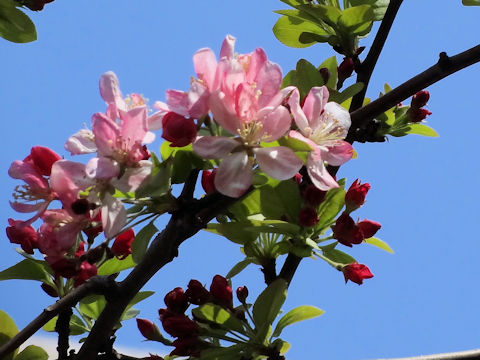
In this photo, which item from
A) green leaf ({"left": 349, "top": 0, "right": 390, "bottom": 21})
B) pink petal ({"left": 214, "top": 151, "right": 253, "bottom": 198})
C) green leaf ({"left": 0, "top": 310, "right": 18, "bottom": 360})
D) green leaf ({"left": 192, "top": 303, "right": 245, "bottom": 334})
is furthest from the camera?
green leaf ({"left": 349, "top": 0, "right": 390, "bottom": 21})

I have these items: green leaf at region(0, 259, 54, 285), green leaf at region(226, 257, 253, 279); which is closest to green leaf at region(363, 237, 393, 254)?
green leaf at region(226, 257, 253, 279)

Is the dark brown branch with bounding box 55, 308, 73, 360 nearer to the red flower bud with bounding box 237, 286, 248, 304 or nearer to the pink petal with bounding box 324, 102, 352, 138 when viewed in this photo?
the red flower bud with bounding box 237, 286, 248, 304

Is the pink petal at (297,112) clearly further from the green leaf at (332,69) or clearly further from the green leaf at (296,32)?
the green leaf at (296,32)

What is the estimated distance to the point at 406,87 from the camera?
0.97 m

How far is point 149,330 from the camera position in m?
1.20

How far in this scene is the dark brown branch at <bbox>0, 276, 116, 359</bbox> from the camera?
85 centimetres

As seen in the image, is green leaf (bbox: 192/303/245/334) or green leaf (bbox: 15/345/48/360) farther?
green leaf (bbox: 15/345/48/360)

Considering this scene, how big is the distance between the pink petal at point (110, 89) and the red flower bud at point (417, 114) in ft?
2.26

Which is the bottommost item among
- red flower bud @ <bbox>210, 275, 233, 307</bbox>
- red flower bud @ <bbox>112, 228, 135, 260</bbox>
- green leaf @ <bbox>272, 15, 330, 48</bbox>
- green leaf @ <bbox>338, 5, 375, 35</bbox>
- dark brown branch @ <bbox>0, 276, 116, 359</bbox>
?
dark brown branch @ <bbox>0, 276, 116, 359</bbox>

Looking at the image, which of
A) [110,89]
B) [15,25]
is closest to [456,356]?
[110,89]

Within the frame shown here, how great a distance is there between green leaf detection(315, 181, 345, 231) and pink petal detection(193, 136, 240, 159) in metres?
0.26

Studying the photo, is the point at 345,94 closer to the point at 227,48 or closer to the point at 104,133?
the point at 227,48

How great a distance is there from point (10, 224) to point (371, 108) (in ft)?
1.84

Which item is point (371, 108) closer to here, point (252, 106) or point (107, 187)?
point (252, 106)
